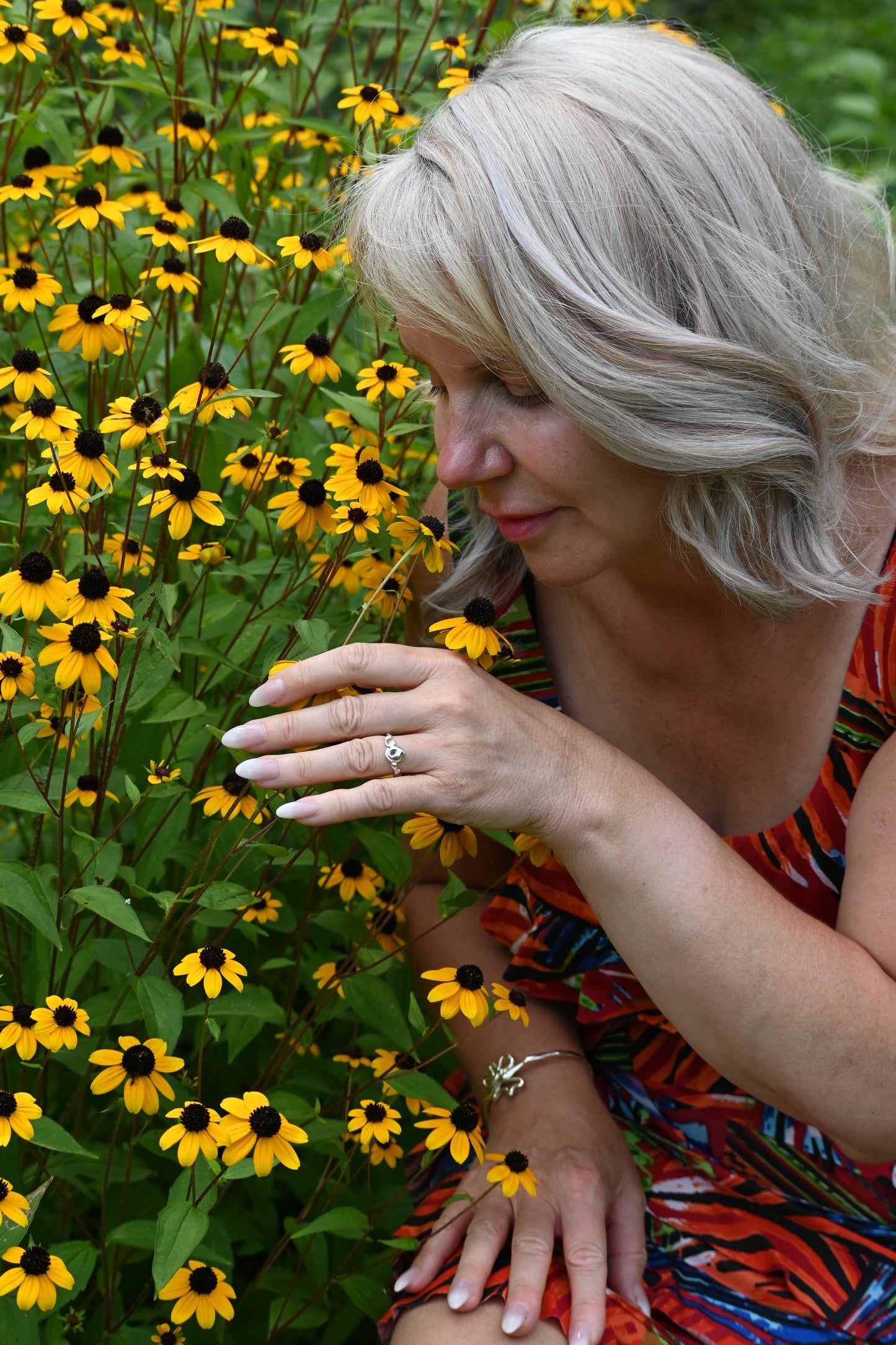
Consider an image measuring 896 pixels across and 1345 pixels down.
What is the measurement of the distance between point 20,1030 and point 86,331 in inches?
26.8

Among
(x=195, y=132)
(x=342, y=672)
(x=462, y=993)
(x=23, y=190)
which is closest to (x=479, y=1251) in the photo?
(x=462, y=993)

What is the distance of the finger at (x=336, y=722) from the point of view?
42.9 inches

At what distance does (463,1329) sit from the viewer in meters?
1.26

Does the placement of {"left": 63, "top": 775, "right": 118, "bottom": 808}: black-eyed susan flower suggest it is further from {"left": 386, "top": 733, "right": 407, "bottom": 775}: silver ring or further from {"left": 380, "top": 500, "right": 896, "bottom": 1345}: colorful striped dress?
{"left": 380, "top": 500, "right": 896, "bottom": 1345}: colorful striped dress

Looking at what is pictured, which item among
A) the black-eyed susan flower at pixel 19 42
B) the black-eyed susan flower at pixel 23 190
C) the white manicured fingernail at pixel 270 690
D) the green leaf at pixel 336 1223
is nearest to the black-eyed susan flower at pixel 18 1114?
the green leaf at pixel 336 1223

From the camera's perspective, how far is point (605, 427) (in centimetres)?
119

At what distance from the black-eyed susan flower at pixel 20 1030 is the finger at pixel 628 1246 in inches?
26.1

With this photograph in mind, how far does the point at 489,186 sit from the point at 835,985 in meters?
0.78

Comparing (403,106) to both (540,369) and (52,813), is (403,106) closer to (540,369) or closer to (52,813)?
(540,369)

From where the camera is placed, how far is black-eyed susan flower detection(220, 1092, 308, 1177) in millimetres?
1067

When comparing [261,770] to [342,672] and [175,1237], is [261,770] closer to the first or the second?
[342,672]

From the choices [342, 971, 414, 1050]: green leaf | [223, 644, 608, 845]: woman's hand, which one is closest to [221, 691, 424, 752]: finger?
[223, 644, 608, 845]: woman's hand

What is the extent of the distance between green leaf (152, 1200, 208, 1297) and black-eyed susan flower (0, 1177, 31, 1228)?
0.11 metres

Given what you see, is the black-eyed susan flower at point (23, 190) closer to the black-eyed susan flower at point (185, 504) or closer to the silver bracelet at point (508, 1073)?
the black-eyed susan flower at point (185, 504)
